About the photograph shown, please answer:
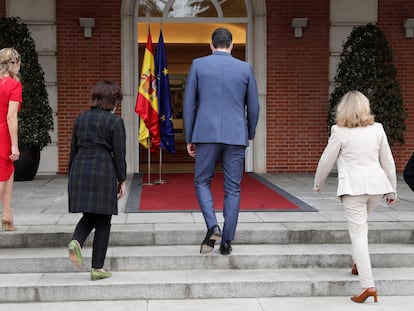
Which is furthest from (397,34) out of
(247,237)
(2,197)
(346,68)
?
(2,197)

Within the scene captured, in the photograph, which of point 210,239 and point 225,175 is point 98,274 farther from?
point 225,175

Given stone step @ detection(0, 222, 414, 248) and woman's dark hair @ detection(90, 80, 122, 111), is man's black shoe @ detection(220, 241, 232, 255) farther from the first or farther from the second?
woman's dark hair @ detection(90, 80, 122, 111)

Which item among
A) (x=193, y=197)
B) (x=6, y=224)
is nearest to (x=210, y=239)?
(x=6, y=224)

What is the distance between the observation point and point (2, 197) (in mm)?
5762

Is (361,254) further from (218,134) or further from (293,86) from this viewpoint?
(293,86)

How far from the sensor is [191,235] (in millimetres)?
5730

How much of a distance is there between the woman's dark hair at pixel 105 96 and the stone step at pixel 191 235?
1367mm

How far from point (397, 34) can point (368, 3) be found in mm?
752

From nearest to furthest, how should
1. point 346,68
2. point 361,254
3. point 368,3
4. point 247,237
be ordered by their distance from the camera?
point 361,254
point 247,237
point 346,68
point 368,3

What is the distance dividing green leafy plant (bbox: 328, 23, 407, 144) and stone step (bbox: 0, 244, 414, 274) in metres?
4.71

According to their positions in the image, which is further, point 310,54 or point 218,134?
point 310,54

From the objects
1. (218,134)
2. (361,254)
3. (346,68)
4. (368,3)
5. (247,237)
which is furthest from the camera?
(368,3)

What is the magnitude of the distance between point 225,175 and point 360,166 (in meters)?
1.10

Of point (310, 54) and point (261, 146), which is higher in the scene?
point (310, 54)
